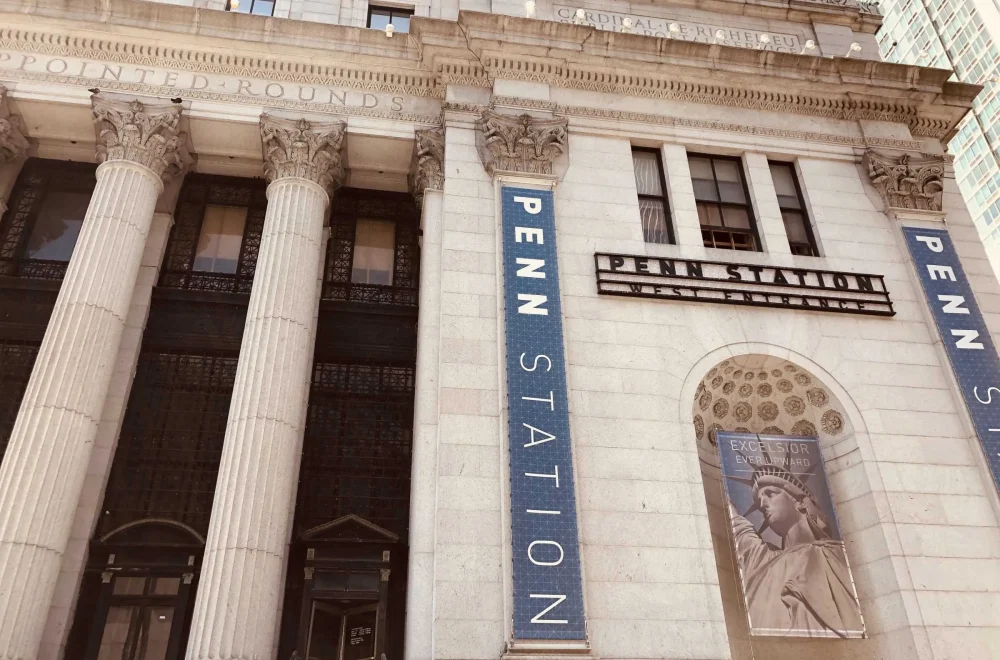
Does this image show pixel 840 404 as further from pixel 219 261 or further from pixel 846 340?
pixel 219 261

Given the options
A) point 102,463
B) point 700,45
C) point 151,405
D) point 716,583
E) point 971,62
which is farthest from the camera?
point 971,62

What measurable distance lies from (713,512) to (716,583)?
2.76 metres

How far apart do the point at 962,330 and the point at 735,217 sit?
5759mm

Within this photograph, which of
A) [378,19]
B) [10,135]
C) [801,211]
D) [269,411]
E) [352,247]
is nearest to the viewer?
[269,411]

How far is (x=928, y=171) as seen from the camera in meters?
19.2

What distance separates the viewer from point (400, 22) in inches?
814

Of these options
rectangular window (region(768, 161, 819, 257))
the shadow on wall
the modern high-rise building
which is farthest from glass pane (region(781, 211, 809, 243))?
Answer: the modern high-rise building

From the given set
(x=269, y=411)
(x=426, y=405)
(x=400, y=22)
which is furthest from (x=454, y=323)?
(x=400, y=22)

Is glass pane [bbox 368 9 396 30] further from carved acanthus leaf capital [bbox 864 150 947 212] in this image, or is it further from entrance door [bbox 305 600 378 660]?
entrance door [bbox 305 600 378 660]

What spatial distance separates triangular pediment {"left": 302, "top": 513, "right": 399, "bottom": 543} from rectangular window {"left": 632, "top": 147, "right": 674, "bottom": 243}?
8.95m

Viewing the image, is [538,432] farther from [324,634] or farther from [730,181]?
[730,181]

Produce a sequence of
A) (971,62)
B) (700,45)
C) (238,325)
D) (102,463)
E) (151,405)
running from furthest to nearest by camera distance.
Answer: (971,62) → (700,45) → (238,325) → (151,405) → (102,463)

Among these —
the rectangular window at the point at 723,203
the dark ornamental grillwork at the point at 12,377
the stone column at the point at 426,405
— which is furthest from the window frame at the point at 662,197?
the dark ornamental grillwork at the point at 12,377

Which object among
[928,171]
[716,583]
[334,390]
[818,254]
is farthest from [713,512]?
[928,171]
